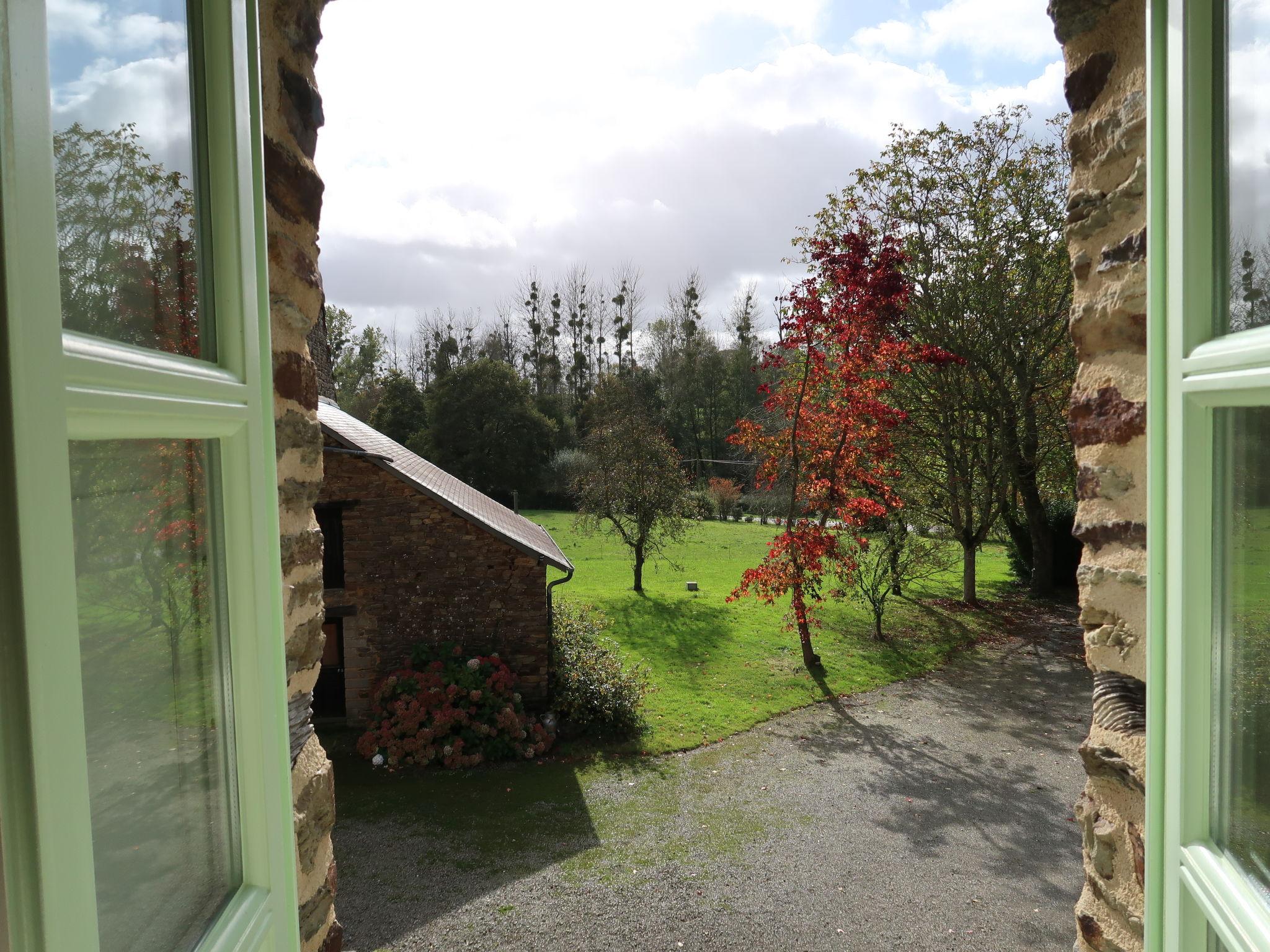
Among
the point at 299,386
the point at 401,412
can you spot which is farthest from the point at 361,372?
the point at 299,386

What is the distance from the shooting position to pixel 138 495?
0.81 m

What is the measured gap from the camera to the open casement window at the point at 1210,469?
1.00 m

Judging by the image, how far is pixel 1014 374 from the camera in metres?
12.6

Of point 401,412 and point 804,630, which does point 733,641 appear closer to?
point 804,630

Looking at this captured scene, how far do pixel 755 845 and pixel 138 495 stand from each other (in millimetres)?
6159

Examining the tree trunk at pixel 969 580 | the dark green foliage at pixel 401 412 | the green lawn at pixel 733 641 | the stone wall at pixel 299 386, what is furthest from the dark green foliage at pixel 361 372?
the stone wall at pixel 299 386

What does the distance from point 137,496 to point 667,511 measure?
46.9ft

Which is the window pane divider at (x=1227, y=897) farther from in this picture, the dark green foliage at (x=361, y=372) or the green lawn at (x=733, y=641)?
the dark green foliage at (x=361, y=372)

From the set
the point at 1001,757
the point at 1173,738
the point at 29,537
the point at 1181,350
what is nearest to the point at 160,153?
the point at 29,537

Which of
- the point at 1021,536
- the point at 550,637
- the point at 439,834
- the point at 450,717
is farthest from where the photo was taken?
the point at 1021,536

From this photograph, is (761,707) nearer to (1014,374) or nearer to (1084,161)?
(1014,374)

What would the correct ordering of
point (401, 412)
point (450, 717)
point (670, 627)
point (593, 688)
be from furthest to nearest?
point (401, 412)
point (670, 627)
point (593, 688)
point (450, 717)

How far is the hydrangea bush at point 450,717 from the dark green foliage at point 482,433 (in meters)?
16.5

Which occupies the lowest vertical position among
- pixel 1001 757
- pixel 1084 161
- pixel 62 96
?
pixel 1001 757
